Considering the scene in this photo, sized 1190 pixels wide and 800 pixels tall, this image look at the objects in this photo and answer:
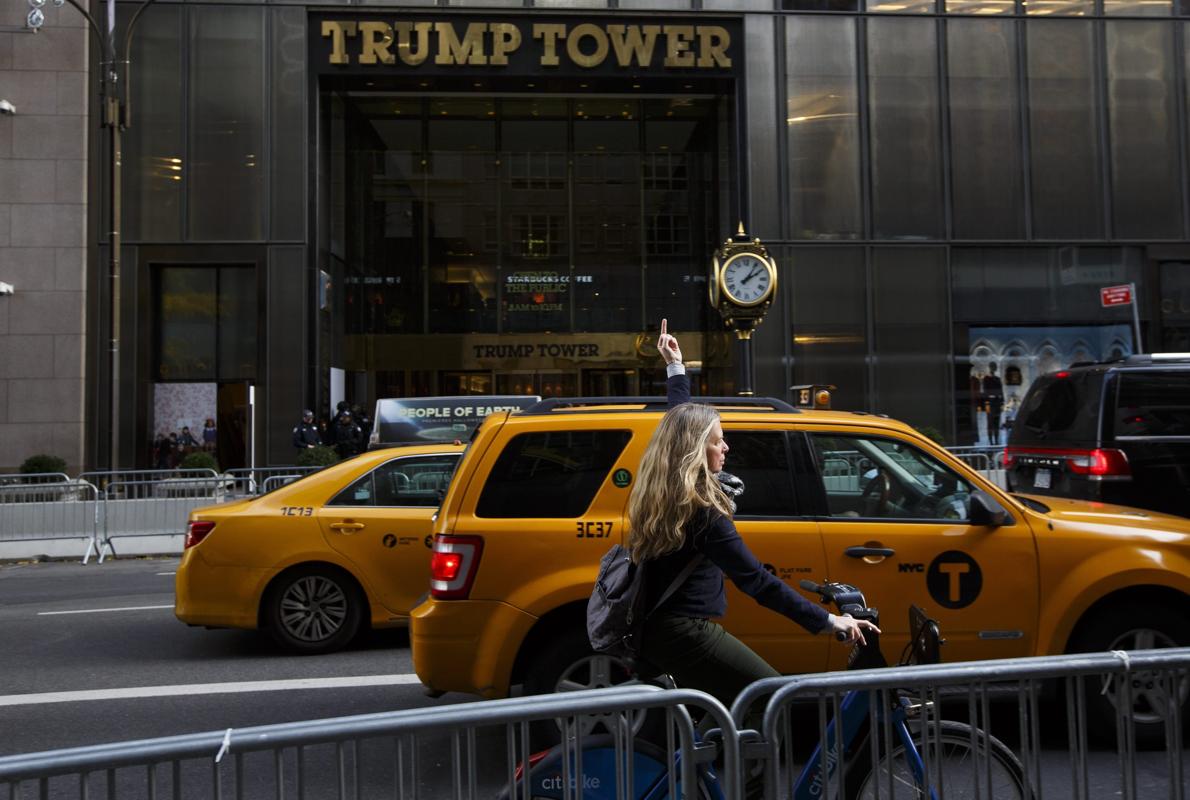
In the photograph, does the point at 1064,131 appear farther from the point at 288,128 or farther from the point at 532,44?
the point at 288,128

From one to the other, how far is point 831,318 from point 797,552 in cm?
1853

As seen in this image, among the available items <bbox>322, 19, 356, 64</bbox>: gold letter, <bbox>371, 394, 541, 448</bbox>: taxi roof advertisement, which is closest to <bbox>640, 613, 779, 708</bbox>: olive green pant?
<bbox>371, 394, 541, 448</bbox>: taxi roof advertisement

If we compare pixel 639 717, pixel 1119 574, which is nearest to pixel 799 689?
pixel 639 717

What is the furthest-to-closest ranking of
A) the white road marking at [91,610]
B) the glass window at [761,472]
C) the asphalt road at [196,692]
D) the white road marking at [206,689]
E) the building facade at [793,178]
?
the building facade at [793,178] → the white road marking at [91,610] → the white road marking at [206,689] → the glass window at [761,472] → the asphalt road at [196,692]

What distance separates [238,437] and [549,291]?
31.5 ft

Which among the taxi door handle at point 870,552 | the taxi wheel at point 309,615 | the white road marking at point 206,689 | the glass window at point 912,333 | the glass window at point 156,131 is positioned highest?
the glass window at point 156,131

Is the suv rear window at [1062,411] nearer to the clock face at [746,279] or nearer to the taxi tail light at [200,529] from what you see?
the clock face at [746,279]

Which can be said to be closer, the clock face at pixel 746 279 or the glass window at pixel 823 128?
the clock face at pixel 746 279

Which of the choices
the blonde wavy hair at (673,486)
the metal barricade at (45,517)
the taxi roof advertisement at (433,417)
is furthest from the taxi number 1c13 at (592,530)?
the metal barricade at (45,517)

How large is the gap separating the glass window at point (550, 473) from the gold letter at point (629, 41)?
19.8 m

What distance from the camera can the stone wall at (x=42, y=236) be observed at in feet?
71.8

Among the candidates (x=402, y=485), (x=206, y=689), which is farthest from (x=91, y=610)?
(x=402, y=485)

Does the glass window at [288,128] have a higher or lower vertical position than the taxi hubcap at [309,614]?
higher

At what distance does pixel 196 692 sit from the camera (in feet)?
22.9
